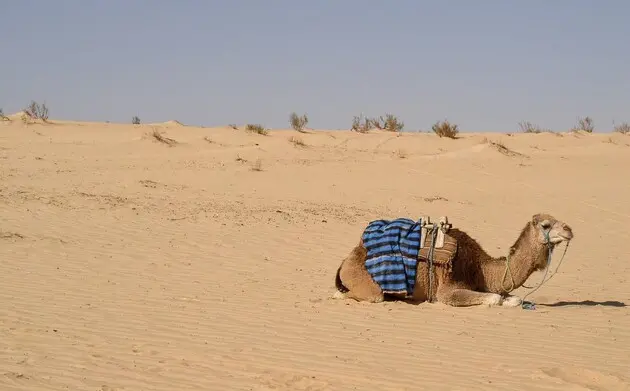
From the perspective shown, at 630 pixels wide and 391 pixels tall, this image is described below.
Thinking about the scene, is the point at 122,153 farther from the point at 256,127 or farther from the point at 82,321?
the point at 82,321

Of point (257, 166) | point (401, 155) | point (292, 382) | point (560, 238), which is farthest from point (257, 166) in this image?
point (292, 382)

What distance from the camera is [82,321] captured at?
7844 millimetres

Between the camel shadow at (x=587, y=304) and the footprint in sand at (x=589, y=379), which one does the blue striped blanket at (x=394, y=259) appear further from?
the footprint in sand at (x=589, y=379)

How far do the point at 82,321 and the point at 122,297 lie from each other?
1339 mm

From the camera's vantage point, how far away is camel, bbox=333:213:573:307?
344 inches

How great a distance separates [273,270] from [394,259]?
11.1 feet

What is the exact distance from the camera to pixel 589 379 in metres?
6.09

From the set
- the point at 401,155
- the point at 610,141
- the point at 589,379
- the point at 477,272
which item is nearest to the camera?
the point at 589,379

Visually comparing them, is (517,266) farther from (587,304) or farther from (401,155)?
(401,155)

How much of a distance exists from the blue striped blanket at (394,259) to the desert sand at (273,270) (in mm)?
329

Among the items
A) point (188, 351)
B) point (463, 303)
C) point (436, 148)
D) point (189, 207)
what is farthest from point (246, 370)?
point (436, 148)

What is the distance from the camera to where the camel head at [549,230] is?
864 centimetres

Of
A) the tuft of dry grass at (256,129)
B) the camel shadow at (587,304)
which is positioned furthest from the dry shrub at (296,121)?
the camel shadow at (587,304)

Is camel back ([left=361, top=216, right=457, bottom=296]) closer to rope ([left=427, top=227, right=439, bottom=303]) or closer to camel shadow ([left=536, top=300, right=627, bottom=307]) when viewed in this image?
rope ([left=427, top=227, right=439, bottom=303])
